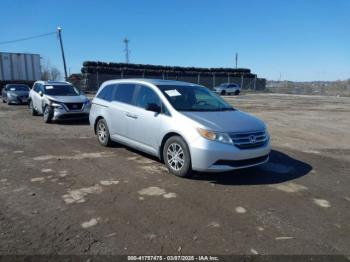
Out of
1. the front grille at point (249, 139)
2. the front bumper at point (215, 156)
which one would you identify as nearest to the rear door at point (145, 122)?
the front bumper at point (215, 156)

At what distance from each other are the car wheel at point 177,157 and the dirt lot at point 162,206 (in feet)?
0.63

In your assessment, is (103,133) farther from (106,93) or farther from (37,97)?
(37,97)

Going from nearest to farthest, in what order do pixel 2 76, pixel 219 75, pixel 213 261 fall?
pixel 213 261
pixel 2 76
pixel 219 75

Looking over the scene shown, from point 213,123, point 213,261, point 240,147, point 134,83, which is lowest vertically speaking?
point 213,261

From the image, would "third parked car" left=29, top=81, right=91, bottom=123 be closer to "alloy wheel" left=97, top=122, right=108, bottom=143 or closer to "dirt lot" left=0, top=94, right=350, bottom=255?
"alloy wheel" left=97, top=122, right=108, bottom=143

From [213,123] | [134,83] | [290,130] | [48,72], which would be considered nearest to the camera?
[213,123]

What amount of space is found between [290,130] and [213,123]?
7.31m

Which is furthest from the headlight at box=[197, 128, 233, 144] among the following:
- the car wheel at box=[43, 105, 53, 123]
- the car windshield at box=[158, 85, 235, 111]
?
the car wheel at box=[43, 105, 53, 123]

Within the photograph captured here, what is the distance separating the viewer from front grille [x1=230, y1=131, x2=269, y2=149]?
554cm

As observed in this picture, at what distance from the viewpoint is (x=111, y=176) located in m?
→ 5.91

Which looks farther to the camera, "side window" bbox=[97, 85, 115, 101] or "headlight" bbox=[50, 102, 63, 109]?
"headlight" bbox=[50, 102, 63, 109]

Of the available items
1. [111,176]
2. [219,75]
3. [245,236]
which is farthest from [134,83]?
[219,75]

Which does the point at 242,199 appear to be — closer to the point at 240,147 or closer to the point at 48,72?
the point at 240,147

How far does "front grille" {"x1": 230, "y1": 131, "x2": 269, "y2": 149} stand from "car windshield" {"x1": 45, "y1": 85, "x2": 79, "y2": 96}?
9.94 meters
